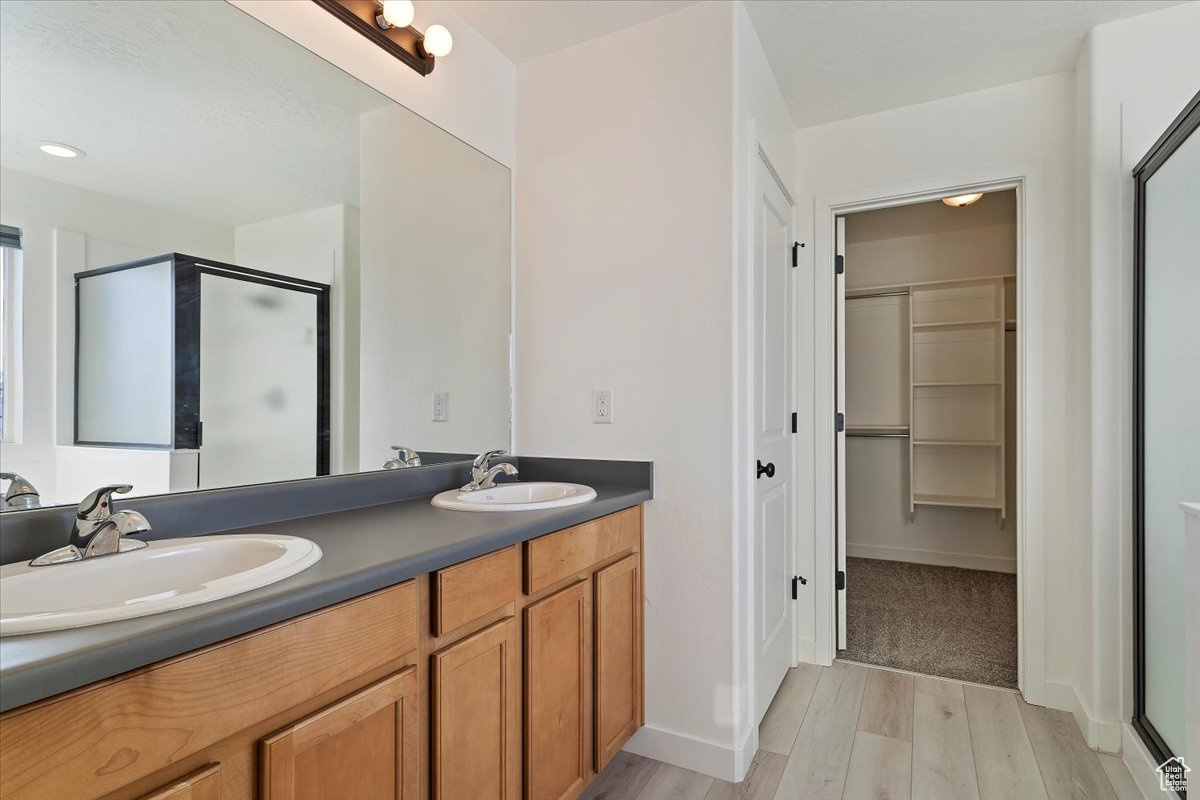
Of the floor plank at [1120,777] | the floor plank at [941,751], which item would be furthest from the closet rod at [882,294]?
the floor plank at [1120,777]

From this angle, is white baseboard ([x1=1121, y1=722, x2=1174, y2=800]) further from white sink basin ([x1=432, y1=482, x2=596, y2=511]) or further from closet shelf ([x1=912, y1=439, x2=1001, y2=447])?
closet shelf ([x1=912, y1=439, x2=1001, y2=447])

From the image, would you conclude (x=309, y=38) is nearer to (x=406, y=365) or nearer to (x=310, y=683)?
(x=406, y=365)

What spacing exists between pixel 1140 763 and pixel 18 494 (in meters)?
2.88

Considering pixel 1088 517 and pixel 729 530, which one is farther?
pixel 1088 517

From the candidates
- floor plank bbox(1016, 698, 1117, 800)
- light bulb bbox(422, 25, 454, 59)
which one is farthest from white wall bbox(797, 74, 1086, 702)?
light bulb bbox(422, 25, 454, 59)

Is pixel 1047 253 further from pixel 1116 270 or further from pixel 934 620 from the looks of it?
pixel 934 620

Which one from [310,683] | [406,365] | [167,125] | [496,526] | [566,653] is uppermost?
[167,125]

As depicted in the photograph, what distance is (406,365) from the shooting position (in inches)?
73.1

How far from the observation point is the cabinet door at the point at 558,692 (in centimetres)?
142

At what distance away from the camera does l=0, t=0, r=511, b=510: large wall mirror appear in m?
1.08

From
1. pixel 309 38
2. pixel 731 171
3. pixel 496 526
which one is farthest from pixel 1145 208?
pixel 309 38

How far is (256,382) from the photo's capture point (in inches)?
57.3

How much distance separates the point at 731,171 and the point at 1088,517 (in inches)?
67.1

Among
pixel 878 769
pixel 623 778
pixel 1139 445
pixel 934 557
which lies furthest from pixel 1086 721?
pixel 934 557
